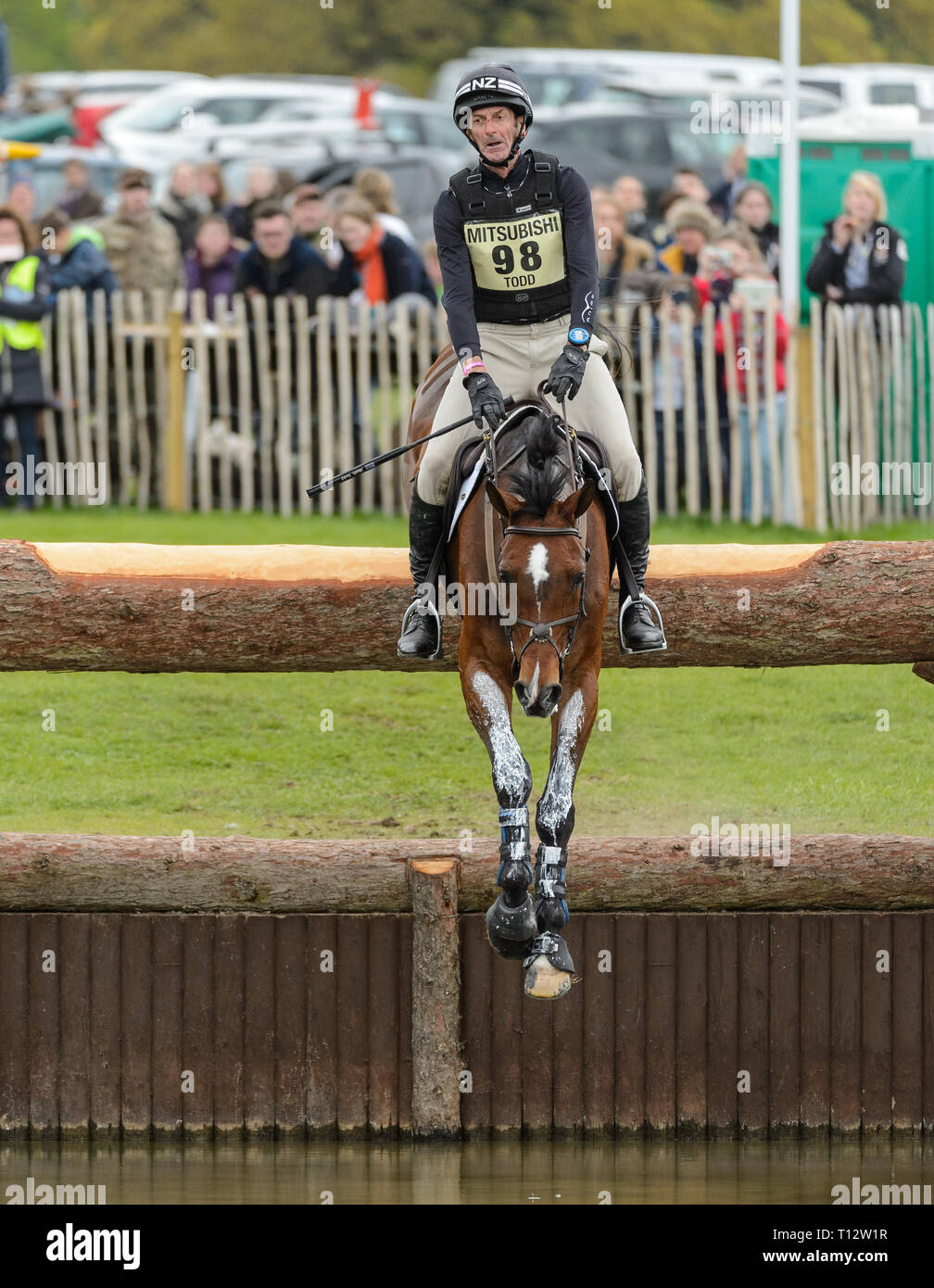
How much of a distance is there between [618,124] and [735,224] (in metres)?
10.8

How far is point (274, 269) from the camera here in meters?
18.3

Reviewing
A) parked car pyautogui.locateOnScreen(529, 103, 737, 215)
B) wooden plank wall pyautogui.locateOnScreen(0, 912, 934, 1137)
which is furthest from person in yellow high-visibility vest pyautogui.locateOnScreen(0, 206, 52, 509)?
parked car pyautogui.locateOnScreen(529, 103, 737, 215)

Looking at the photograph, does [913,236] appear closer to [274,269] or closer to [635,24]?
[274,269]

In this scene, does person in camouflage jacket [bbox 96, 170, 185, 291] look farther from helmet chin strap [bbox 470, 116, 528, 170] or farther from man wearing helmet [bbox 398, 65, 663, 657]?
helmet chin strap [bbox 470, 116, 528, 170]

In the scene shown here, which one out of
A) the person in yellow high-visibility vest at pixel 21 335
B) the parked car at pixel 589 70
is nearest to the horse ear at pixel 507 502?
the person in yellow high-visibility vest at pixel 21 335

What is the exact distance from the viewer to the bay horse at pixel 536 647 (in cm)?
766

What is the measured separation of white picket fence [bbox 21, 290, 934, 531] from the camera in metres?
17.6

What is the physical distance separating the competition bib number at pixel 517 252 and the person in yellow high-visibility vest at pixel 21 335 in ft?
32.4

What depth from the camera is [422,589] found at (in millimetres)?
8570

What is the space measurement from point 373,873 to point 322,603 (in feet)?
5.39

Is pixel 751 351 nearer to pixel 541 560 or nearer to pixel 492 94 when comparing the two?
pixel 492 94

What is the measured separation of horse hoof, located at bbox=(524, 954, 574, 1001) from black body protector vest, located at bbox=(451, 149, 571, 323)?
2511 millimetres

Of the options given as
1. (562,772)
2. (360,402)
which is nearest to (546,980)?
(562,772)

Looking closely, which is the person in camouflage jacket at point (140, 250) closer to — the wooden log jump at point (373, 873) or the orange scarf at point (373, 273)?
the orange scarf at point (373, 273)
